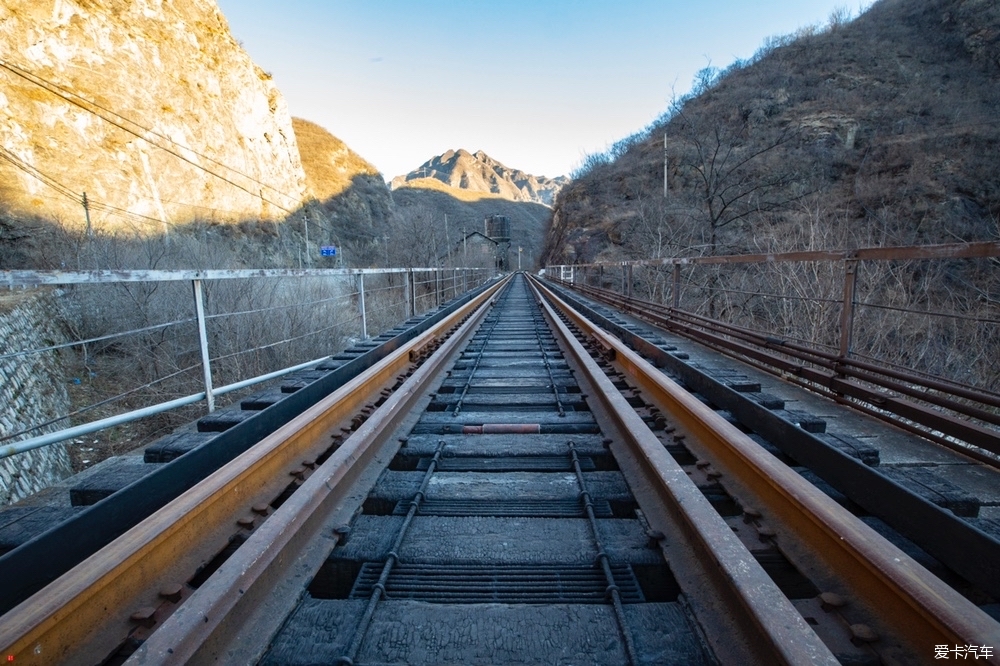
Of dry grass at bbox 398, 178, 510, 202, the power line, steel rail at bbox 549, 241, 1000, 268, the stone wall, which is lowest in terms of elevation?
Answer: the stone wall

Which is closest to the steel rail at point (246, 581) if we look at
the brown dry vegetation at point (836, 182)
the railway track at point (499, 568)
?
the railway track at point (499, 568)

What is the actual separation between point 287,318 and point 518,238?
10932cm

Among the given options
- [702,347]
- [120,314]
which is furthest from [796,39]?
[120,314]

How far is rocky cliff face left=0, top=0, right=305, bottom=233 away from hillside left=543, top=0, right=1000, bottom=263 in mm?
25894

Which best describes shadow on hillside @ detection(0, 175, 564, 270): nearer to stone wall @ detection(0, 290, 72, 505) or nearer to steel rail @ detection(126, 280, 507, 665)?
stone wall @ detection(0, 290, 72, 505)

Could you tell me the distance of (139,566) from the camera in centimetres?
125

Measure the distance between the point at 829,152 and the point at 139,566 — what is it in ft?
130

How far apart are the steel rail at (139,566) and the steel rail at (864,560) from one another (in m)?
1.78

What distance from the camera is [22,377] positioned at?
8.25 m

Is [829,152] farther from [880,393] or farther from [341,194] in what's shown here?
[341,194]

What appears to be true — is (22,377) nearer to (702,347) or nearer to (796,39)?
(702,347)

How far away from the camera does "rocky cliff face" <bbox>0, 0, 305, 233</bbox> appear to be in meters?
19.6

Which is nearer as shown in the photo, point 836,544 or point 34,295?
point 836,544

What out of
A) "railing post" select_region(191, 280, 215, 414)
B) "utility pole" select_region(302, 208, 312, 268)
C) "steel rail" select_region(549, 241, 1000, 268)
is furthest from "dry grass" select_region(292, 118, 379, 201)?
"steel rail" select_region(549, 241, 1000, 268)
